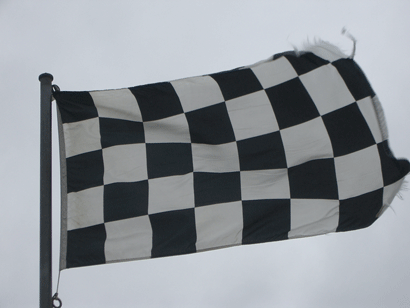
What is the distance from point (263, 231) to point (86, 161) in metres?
1.40

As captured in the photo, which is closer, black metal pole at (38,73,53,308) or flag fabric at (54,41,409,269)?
black metal pole at (38,73,53,308)

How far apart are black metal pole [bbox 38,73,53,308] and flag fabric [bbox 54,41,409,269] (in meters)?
0.20

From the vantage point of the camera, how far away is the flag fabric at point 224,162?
126 inches

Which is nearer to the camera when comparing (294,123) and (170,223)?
(170,223)

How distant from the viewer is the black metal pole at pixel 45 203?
2.69 metres

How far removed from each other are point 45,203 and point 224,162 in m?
1.32

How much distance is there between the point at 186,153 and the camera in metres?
3.40

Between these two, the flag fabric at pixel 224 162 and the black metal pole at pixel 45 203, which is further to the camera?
the flag fabric at pixel 224 162

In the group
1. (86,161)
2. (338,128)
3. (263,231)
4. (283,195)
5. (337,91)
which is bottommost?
(263,231)

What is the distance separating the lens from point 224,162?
134 inches

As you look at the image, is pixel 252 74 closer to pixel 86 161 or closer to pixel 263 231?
pixel 263 231

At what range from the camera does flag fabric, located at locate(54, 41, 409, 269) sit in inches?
126

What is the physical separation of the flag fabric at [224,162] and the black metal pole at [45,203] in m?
0.20

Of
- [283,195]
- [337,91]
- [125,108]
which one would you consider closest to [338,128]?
[337,91]
